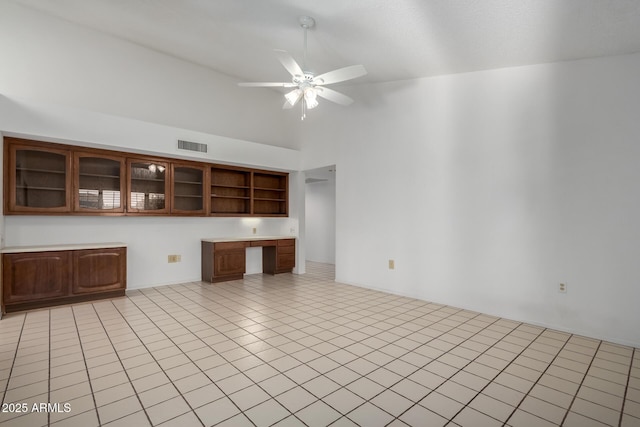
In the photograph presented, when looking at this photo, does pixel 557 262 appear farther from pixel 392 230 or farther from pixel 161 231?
pixel 161 231

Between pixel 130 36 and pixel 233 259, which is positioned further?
pixel 233 259

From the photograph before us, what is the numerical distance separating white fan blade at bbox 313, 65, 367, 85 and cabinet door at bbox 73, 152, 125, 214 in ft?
10.7

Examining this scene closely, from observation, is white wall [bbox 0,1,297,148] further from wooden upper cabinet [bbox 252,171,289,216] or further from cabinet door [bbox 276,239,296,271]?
cabinet door [bbox 276,239,296,271]

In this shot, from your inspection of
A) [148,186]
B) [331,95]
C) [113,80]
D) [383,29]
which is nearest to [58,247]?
[148,186]

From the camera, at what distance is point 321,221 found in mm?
8352

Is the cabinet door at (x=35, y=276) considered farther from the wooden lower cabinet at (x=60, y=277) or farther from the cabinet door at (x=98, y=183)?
the cabinet door at (x=98, y=183)

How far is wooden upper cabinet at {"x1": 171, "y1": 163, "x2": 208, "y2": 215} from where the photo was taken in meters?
5.12

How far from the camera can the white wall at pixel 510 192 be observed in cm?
301

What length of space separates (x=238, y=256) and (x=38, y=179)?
2958 millimetres

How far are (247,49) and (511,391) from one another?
488 cm

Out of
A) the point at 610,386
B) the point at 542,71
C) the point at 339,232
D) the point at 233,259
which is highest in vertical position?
the point at 542,71

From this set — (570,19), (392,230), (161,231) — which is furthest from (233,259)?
(570,19)

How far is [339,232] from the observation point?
559cm

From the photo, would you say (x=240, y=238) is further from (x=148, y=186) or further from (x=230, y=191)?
(x=148, y=186)
